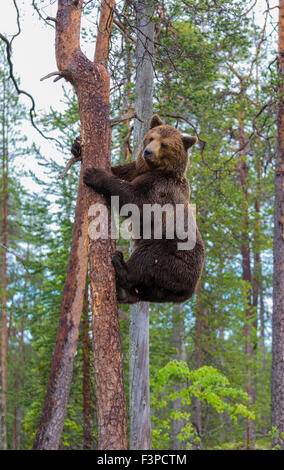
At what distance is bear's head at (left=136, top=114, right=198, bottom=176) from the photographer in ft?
18.1

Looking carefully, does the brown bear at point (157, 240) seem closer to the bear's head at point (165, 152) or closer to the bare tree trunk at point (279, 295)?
the bear's head at point (165, 152)

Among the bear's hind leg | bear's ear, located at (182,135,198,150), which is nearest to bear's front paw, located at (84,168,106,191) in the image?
the bear's hind leg

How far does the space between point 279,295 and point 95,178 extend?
699 centimetres

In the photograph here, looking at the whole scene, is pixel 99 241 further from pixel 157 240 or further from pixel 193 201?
pixel 193 201

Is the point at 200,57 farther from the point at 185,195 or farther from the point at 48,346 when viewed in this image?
the point at 48,346

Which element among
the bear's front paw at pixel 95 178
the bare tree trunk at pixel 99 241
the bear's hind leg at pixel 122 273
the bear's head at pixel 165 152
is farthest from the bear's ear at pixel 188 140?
the bear's hind leg at pixel 122 273

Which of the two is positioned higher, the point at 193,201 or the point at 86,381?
the point at 193,201

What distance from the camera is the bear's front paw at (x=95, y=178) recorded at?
4.69 meters

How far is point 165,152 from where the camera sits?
5672 mm

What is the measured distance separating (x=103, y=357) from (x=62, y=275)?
7835 mm

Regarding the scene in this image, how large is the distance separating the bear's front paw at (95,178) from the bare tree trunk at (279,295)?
20.7ft

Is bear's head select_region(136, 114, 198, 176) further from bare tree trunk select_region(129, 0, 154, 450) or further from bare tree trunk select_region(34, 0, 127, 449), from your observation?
bare tree trunk select_region(129, 0, 154, 450)

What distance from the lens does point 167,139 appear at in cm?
580

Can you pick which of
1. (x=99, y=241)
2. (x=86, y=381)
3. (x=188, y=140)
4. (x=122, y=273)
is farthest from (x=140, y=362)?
(x=99, y=241)
